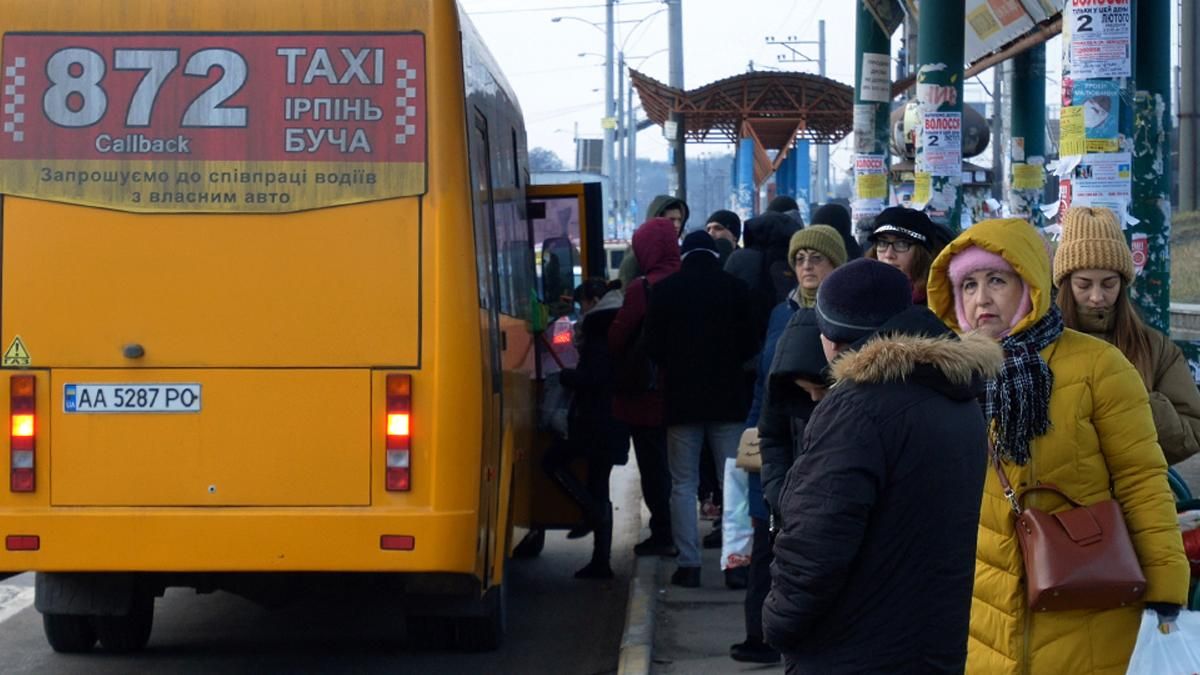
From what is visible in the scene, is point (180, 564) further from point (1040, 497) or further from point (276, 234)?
point (1040, 497)

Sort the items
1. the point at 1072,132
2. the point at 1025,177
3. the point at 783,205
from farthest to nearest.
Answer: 1. the point at 1025,177
2. the point at 783,205
3. the point at 1072,132

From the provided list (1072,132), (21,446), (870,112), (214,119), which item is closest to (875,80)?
(870,112)

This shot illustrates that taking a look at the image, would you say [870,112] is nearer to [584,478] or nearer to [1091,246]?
[584,478]

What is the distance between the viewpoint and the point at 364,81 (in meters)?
6.75

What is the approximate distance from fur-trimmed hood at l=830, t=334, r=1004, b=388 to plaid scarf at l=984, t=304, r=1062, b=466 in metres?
0.66

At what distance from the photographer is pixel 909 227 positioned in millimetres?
6480

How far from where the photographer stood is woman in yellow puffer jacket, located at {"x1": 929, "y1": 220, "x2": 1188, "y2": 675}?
4148 millimetres

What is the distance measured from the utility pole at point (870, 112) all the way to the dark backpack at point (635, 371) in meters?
9.21

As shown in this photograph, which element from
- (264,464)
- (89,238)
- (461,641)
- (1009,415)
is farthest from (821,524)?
(461,641)

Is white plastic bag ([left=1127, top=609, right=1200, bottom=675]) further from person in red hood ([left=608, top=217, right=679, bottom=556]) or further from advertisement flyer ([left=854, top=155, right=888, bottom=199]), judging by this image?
advertisement flyer ([left=854, top=155, right=888, bottom=199])

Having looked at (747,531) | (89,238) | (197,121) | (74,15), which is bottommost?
(747,531)

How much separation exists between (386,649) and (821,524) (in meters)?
5.48

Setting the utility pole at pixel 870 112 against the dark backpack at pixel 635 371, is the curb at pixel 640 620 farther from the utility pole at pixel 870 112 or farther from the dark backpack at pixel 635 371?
the utility pole at pixel 870 112

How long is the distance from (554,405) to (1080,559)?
5.70m
